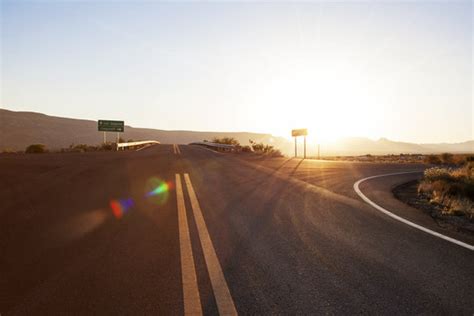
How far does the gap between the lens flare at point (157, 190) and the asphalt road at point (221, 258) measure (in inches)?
7.0

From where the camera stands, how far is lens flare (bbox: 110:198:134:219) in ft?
24.2

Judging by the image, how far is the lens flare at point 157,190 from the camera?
351 inches

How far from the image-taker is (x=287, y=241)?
5500 millimetres

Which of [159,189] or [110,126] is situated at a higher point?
[110,126]

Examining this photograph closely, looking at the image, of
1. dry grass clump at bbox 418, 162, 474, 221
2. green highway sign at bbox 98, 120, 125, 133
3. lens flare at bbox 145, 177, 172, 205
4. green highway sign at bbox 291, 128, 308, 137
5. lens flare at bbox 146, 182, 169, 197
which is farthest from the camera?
green highway sign at bbox 98, 120, 125, 133

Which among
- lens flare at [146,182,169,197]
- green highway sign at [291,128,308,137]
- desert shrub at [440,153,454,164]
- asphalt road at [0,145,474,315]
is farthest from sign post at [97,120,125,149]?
asphalt road at [0,145,474,315]

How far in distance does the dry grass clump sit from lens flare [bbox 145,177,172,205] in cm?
637

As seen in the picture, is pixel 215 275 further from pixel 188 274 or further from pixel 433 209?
pixel 433 209

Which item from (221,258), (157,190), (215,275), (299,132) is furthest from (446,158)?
(215,275)

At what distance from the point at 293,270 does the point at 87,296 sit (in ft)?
7.10

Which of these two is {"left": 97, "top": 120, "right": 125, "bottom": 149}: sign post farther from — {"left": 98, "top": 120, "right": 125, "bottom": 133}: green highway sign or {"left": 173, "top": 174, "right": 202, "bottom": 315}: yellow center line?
{"left": 173, "top": 174, "right": 202, "bottom": 315}: yellow center line

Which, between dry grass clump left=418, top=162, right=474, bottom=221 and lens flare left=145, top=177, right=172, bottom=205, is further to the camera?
lens flare left=145, top=177, right=172, bottom=205

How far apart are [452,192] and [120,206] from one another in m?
9.20

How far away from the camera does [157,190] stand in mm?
10516
